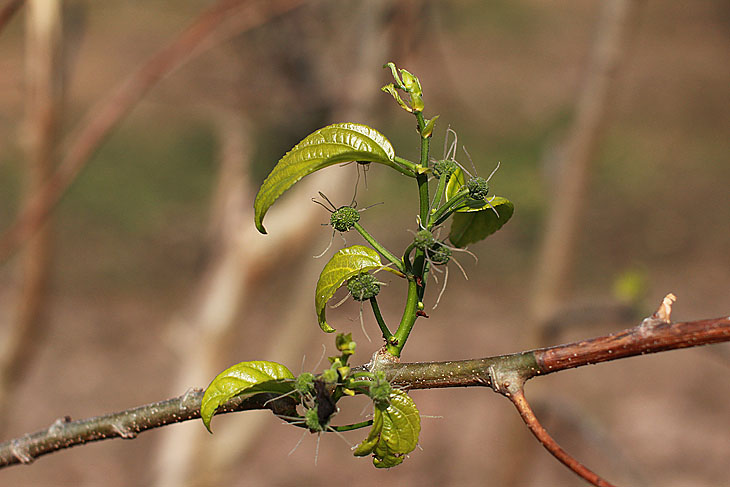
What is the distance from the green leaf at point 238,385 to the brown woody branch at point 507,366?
0.02m

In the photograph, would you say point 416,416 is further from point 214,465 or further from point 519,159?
point 519,159

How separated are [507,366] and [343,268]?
145mm

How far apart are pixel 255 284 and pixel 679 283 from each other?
441cm

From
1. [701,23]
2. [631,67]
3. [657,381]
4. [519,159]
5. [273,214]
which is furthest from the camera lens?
[701,23]

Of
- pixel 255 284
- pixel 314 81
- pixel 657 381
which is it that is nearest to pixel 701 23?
pixel 657 381

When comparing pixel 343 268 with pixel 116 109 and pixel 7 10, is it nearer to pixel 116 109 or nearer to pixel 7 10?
pixel 7 10

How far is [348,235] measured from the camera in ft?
9.05

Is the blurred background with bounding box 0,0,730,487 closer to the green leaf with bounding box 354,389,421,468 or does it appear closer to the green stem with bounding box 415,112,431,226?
the green leaf with bounding box 354,389,421,468

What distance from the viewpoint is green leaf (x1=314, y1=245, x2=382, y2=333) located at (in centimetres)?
52

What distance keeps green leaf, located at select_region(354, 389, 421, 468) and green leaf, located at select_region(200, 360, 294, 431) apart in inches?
2.8

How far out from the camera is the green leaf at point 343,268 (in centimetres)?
52

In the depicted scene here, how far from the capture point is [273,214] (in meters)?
1.92

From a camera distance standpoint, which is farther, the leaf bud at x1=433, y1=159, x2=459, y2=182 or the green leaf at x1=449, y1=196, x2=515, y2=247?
the green leaf at x1=449, y1=196, x2=515, y2=247

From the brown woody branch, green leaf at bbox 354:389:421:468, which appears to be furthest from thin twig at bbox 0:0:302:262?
green leaf at bbox 354:389:421:468
